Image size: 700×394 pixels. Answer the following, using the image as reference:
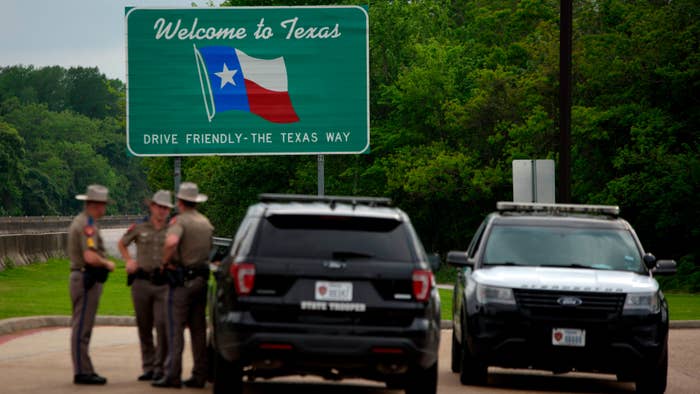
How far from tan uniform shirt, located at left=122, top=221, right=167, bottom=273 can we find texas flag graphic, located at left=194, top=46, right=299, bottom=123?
14778mm

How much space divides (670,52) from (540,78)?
9.15m

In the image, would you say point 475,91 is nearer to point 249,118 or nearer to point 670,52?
point 670,52

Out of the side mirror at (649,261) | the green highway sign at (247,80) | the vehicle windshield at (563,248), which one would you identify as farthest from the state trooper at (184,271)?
the green highway sign at (247,80)

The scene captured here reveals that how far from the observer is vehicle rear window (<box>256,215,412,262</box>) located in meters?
11.4

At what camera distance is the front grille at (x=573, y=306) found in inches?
580

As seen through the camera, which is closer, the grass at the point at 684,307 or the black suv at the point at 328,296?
the black suv at the point at 328,296

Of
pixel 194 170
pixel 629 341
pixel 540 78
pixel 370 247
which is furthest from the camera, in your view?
pixel 194 170

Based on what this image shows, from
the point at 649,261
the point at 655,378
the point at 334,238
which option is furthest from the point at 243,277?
the point at 649,261

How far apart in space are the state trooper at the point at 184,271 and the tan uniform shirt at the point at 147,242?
0.25 meters

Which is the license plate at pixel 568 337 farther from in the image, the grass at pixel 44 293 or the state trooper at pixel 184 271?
the grass at pixel 44 293

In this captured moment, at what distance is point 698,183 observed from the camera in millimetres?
46781

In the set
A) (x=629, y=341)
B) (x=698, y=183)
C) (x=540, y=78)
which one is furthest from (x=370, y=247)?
(x=540, y=78)

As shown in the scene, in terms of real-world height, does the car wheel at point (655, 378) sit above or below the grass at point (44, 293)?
above

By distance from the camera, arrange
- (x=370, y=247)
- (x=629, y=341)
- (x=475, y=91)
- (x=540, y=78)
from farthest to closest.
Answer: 1. (x=475, y=91)
2. (x=540, y=78)
3. (x=629, y=341)
4. (x=370, y=247)
